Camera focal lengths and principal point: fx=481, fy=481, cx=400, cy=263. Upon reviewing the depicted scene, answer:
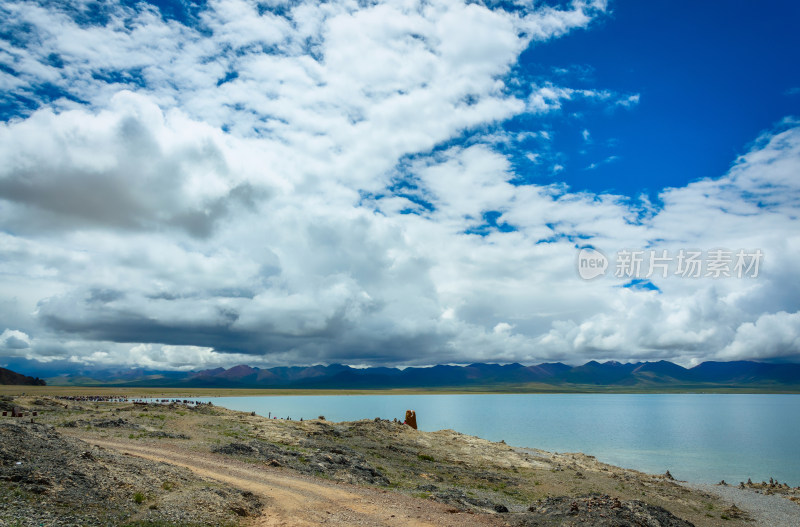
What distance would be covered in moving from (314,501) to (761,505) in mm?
47237

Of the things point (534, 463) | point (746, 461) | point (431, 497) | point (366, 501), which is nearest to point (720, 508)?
point (534, 463)

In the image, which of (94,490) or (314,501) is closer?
(94,490)

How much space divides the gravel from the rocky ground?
144 cm

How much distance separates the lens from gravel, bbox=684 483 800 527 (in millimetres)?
41566

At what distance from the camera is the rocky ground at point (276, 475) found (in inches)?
789

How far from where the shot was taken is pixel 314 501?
25375 millimetres

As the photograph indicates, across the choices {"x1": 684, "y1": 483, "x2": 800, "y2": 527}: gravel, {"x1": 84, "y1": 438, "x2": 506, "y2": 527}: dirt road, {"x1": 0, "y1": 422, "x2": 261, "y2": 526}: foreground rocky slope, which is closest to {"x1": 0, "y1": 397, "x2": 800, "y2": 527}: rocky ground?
{"x1": 0, "y1": 422, "x2": 261, "y2": 526}: foreground rocky slope

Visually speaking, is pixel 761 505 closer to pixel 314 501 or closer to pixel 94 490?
pixel 314 501

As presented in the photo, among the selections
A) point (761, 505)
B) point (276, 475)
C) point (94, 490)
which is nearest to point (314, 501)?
point (276, 475)

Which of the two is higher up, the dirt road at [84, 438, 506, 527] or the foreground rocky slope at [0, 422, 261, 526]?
the foreground rocky slope at [0, 422, 261, 526]

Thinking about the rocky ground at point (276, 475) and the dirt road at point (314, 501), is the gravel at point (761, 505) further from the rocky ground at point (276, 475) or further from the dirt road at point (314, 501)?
the dirt road at point (314, 501)

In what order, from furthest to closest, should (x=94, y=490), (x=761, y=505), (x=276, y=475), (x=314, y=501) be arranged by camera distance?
(x=761, y=505) → (x=276, y=475) → (x=314, y=501) → (x=94, y=490)

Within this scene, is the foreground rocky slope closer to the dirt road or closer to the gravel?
the dirt road

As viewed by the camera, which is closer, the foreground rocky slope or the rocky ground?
the foreground rocky slope
